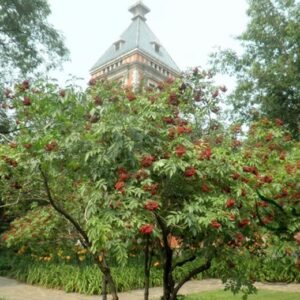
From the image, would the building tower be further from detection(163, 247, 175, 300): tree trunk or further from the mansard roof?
detection(163, 247, 175, 300): tree trunk

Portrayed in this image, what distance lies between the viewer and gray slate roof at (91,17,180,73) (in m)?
36.9

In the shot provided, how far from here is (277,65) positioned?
1405cm

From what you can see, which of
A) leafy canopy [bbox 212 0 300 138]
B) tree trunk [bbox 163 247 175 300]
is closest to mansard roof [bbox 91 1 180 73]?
leafy canopy [bbox 212 0 300 138]

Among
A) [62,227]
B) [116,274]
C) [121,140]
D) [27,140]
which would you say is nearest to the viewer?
[121,140]

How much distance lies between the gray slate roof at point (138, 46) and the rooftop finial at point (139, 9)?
163cm

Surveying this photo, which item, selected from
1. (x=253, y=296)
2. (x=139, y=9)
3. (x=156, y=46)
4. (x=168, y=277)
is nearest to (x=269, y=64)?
(x=253, y=296)

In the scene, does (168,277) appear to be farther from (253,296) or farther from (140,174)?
(253,296)

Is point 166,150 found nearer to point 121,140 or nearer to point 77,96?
point 121,140

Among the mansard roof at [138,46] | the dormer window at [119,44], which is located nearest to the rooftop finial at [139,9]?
the mansard roof at [138,46]

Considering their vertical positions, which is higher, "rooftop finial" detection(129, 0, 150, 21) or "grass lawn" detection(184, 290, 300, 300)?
"rooftop finial" detection(129, 0, 150, 21)

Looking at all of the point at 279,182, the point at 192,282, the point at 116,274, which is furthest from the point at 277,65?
the point at 279,182

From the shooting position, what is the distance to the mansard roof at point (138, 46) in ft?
120

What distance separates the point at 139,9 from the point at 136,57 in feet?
39.7

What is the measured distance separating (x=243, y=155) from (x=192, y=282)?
7.71 metres
